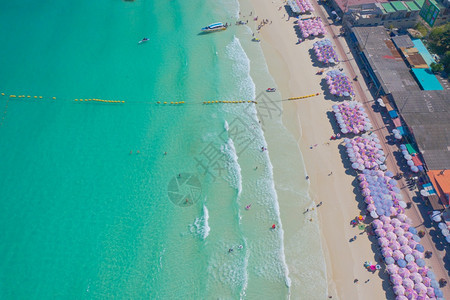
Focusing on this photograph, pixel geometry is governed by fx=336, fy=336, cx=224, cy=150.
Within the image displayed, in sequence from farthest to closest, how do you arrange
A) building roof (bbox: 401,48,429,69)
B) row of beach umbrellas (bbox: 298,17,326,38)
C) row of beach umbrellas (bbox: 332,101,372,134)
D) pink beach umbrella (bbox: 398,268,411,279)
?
row of beach umbrellas (bbox: 298,17,326,38) < building roof (bbox: 401,48,429,69) < row of beach umbrellas (bbox: 332,101,372,134) < pink beach umbrella (bbox: 398,268,411,279)

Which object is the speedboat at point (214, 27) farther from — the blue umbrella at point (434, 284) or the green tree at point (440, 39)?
the blue umbrella at point (434, 284)

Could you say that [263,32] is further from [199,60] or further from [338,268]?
[338,268]

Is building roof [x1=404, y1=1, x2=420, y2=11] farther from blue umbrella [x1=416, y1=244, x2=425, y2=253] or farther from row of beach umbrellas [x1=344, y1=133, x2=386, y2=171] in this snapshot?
blue umbrella [x1=416, y1=244, x2=425, y2=253]

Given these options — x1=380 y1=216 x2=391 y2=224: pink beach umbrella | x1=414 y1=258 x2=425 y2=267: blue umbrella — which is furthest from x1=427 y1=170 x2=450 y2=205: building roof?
x1=414 y1=258 x2=425 y2=267: blue umbrella

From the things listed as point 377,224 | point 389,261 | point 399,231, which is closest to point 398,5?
point 377,224

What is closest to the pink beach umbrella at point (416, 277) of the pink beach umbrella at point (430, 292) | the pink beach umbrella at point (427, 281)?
the pink beach umbrella at point (427, 281)

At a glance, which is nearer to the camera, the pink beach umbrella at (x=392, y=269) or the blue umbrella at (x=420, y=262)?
the pink beach umbrella at (x=392, y=269)
